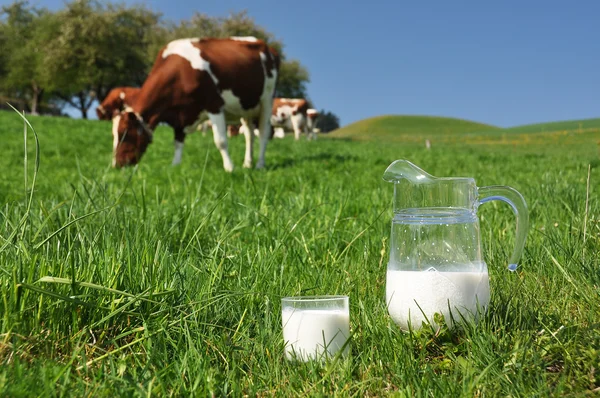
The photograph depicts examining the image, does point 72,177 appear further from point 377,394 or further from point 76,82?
point 76,82

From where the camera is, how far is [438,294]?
1988 mm

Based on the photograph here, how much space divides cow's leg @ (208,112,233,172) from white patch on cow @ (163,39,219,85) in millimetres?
589

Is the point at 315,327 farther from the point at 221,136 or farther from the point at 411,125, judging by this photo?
the point at 411,125

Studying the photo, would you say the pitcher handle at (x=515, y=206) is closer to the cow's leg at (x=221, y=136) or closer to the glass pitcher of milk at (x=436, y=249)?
the glass pitcher of milk at (x=436, y=249)

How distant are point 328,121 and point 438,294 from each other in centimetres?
10700

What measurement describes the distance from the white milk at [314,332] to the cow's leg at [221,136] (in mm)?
7689

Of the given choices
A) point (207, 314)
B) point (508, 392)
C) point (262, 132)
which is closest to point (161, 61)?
point (262, 132)

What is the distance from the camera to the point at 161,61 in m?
10.3

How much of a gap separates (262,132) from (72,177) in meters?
3.74

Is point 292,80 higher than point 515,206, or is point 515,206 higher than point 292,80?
point 292,80

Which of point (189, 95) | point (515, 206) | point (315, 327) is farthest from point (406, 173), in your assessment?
point (189, 95)

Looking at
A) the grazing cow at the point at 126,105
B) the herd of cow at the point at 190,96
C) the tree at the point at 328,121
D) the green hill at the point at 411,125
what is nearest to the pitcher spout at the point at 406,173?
the herd of cow at the point at 190,96

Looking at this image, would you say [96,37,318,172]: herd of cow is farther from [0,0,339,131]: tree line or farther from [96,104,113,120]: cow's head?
[0,0,339,131]: tree line

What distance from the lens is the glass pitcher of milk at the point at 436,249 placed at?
1.99m
